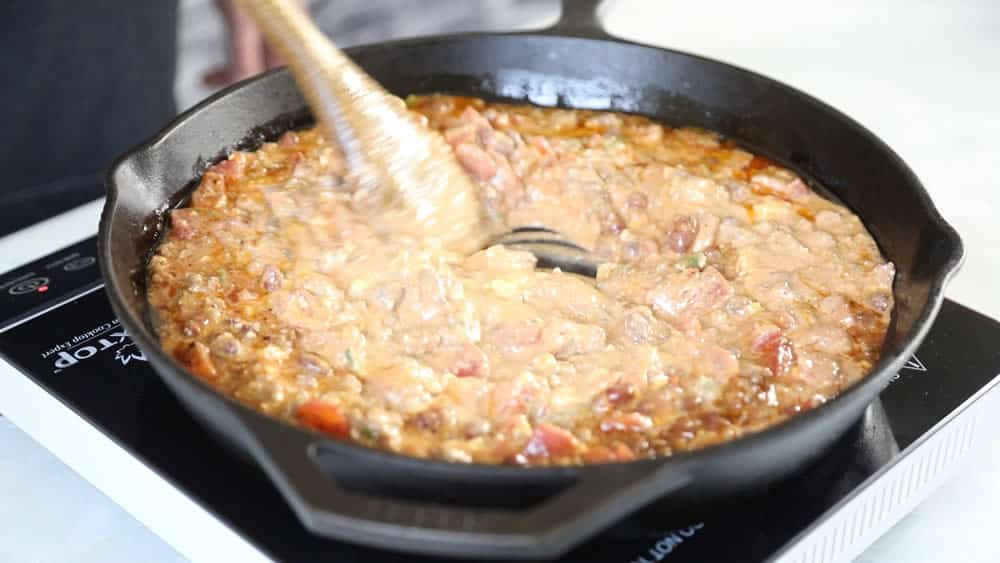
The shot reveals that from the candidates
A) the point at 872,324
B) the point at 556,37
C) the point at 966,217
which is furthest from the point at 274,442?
the point at 966,217

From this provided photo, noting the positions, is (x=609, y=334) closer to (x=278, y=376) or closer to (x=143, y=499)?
(x=278, y=376)

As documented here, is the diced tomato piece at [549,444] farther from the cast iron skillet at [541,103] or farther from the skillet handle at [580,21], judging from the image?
the skillet handle at [580,21]

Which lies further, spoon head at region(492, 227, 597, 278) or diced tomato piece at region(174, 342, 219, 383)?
spoon head at region(492, 227, 597, 278)

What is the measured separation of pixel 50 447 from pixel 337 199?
1.80 feet

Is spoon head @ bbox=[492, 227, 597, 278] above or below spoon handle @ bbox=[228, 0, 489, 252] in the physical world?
below

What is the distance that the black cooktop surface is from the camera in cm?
116

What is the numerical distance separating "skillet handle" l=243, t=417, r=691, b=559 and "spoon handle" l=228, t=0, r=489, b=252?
2.07 feet

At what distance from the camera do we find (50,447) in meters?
1.38

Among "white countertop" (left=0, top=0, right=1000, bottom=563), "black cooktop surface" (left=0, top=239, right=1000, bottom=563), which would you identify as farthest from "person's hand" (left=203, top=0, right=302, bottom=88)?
"black cooktop surface" (left=0, top=239, right=1000, bottom=563)

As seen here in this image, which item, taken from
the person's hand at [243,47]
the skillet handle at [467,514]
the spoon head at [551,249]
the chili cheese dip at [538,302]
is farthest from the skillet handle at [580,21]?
the person's hand at [243,47]

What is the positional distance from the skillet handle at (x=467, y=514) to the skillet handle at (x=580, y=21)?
3.59 feet

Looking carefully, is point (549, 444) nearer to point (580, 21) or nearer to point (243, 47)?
point (580, 21)

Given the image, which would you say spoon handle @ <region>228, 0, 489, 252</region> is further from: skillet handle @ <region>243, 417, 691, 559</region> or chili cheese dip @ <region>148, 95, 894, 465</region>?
skillet handle @ <region>243, 417, 691, 559</region>

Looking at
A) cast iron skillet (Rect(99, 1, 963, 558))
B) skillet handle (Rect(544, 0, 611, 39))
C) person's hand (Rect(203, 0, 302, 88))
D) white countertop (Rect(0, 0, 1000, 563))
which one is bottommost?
person's hand (Rect(203, 0, 302, 88))
